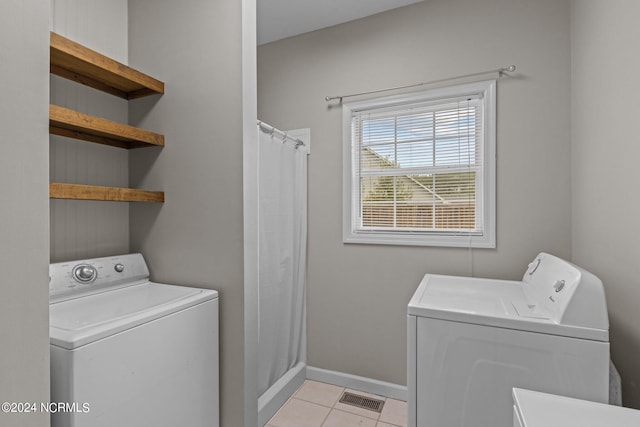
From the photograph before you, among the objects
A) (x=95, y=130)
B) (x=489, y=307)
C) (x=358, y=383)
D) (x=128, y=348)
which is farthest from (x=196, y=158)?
(x=358, y=383)

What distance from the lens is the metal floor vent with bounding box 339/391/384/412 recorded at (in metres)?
2.05

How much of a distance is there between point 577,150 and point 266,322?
2.04 meters

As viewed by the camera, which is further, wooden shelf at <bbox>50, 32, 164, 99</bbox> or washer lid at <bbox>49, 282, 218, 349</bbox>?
wooden shelf at <bbox>50, 32, 164, 99</bbox>

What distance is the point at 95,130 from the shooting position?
136 centimetres

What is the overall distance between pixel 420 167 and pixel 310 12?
1.36 metres

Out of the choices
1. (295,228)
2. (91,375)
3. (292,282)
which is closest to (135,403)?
(91,375)

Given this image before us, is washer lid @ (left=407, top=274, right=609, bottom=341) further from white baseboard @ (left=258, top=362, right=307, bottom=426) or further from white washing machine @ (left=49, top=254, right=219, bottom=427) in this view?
white baseboard @ (left=258, top=362, right=307, bottom=426)

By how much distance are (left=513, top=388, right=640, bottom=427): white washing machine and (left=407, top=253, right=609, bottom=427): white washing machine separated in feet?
0.54

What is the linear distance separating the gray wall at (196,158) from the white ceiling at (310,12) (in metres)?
0.76

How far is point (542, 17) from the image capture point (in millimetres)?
1806

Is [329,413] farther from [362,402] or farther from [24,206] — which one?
[24,206]

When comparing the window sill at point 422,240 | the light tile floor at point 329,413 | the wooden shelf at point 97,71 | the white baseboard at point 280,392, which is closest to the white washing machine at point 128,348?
the white baseboard at point 280,392

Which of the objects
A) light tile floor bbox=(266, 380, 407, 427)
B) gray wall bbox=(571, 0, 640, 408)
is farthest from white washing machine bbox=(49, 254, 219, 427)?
gray wall bbox=(571, 0, 640, 408)

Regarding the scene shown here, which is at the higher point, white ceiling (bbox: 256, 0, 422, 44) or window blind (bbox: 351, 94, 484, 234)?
white ceiling (bbox: 256, 0, 422, 44)
